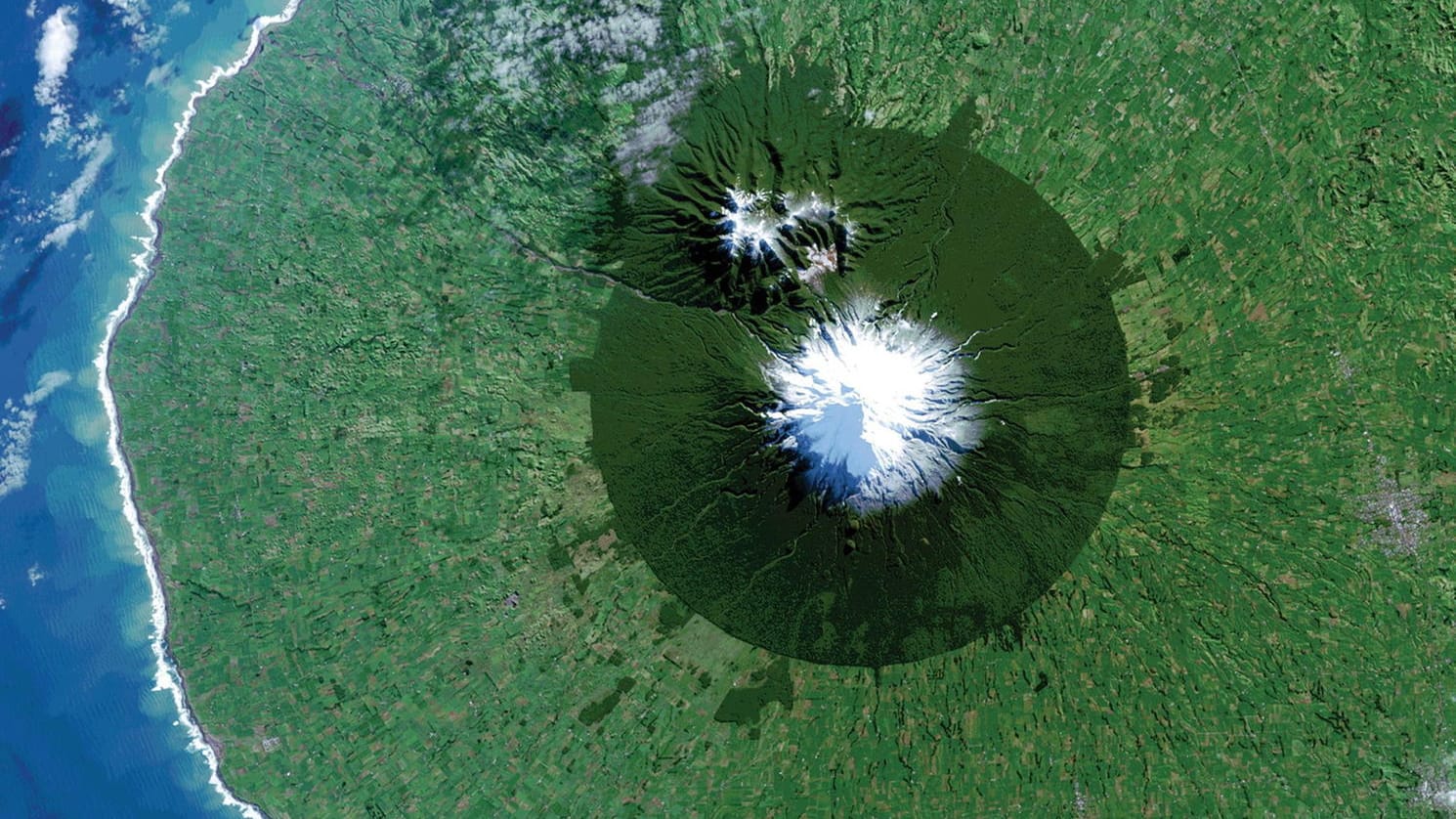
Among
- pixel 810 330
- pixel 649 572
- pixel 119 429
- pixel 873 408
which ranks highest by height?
pixel 810 330

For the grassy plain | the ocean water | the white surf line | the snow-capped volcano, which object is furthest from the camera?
the ocean water

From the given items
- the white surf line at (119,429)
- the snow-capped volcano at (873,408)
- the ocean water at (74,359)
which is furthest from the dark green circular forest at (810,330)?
the ocean water at (74,359)

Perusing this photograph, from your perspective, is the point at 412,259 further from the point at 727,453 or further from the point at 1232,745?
the point at 1232,745

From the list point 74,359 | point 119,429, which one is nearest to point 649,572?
point 119,429

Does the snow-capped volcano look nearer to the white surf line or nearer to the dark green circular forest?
the dark green circular forest

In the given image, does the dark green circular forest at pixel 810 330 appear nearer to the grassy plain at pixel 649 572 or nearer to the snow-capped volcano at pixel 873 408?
the snow-capped volcano at pixel 873 408

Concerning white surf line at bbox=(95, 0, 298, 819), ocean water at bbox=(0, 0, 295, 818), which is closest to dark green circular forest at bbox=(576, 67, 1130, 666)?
white surf line at bbox=(95, 0, 298, 819)

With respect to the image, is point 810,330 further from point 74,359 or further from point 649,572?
point 74,359
